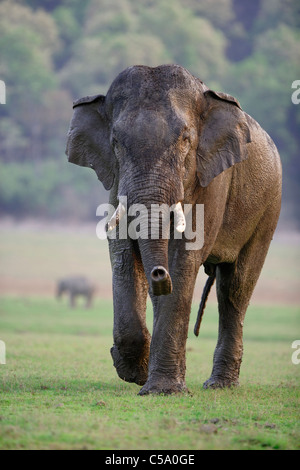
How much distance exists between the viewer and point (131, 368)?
9867mm

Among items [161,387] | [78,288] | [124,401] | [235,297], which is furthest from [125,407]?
[78,288]

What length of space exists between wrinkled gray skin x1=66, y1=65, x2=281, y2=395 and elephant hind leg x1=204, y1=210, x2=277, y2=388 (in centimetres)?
24

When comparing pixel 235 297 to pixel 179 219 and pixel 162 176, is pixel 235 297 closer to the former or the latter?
pixel 179 219

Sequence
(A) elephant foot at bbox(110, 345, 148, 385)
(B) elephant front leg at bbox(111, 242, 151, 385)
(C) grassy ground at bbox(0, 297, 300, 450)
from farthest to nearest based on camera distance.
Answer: (A) elephant foot at bbox(110, 345, 148, 385)
(B) elephant front leg at bbox(111, 242, 151, 385)
(C) grassy ground at bbox(0, 297, 300, 450)

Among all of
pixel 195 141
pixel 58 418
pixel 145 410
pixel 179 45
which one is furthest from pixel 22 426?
pixel 179 45

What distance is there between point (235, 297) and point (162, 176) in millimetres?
2949

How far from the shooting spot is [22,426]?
7324 millimetres

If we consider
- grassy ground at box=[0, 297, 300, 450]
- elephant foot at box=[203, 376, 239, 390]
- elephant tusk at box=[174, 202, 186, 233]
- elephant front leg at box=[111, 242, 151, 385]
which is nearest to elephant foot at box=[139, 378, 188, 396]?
grassy ground at box=[0, 297, 300, 450]

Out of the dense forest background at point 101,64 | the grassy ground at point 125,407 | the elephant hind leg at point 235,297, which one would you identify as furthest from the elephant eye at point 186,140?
the dense forest background at point 101,64

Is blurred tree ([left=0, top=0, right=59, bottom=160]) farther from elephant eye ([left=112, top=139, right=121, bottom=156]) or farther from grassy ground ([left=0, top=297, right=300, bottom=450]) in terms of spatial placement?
elephant eye ([left=112, top=139, right=121, bottom=156])

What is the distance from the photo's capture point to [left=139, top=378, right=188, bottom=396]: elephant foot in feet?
30.5

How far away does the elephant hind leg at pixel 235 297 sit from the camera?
11258mm
